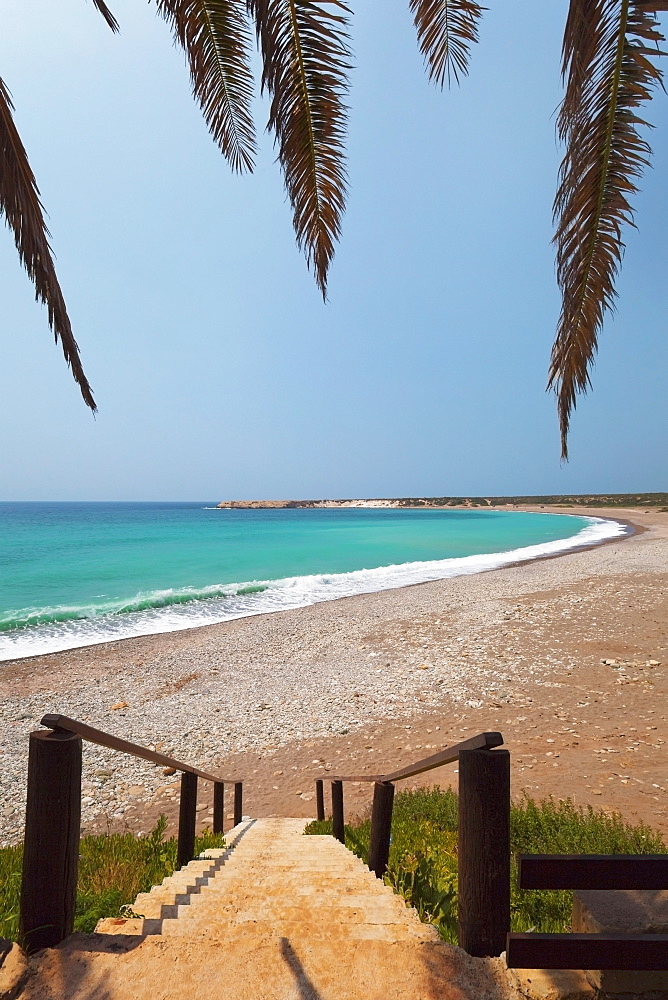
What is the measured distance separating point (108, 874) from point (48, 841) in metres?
2.35

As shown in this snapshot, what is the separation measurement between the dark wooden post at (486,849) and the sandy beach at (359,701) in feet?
14.4

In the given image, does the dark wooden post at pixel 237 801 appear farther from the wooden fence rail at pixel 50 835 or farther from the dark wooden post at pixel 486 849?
the dark wooden post at pixel 486 849

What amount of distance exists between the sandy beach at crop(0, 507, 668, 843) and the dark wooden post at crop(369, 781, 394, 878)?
111 inches

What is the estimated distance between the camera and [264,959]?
1825 millimetres

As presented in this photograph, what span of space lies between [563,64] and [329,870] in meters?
5.64

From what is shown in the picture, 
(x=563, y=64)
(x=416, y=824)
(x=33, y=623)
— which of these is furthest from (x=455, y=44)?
(x=33, y=623)

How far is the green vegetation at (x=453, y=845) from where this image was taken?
3020mm

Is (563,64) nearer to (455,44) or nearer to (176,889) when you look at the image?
(455,44)

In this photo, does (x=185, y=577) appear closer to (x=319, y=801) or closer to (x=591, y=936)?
(x=319, y=801)

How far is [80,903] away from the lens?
297 cm

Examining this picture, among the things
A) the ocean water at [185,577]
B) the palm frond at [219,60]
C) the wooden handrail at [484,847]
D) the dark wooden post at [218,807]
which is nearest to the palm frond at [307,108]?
the palm frond at [219,60]

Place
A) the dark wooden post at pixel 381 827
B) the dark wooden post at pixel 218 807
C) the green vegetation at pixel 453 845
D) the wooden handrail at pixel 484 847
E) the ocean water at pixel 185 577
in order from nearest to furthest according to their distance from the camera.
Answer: the wooden handrail at pixel 484 847 → the green vegetation at pixel 453 845 → the dark wooden post at pixel 381 827 → the dark wooden post at pixel 218 807 → the ocean water at pixel 185 577

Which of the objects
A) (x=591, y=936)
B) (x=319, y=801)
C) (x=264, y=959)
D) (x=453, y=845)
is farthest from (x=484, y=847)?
(x=319, y=801)

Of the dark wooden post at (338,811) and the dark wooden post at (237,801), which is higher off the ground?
the dark wooden post at (338,811)
